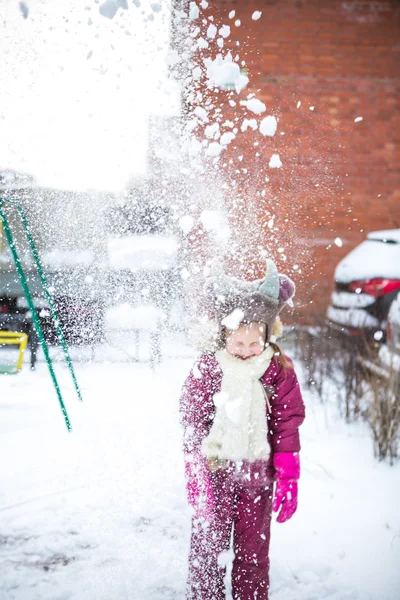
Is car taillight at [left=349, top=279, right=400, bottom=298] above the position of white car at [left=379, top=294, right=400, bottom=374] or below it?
above

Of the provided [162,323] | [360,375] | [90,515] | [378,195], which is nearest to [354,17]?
[378,195]

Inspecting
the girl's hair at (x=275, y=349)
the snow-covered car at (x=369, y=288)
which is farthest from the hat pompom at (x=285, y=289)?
the snow-covered car at (x=369, y=288)

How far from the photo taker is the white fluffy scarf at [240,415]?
50.3 inches

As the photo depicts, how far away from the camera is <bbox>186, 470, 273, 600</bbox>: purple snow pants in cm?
128

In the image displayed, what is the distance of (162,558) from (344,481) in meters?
1.06

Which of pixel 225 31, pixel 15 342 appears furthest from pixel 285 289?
pixel 225 31

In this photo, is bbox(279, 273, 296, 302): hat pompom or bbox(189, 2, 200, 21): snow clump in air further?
bbox(189, 2, 200, 21): snow clump in air

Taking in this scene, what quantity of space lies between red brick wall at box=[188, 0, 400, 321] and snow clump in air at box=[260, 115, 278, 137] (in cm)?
11

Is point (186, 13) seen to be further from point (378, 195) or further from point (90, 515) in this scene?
point (90, 515)

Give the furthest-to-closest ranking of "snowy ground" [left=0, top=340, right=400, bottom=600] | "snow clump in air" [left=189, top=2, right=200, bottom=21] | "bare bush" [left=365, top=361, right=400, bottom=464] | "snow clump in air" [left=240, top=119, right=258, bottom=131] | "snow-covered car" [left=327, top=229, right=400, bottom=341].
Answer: "snow clump in air" [left=240, top=119, right=258, bottom=131] → "snow clump in air" [left=189, top=2, right=200, bottom=21] → "snow-covered car" [left=327, top=229, right=400, bottom=341] → "bare bush" [left=365, top=361, right=400, bottom=464] → "snowy ground" [left=0, top=340, right=400, bottom=600]

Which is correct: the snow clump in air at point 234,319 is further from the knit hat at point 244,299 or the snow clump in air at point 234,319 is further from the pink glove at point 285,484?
the pink glove at point 285,484

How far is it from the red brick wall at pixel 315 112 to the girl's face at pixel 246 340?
3662 mm

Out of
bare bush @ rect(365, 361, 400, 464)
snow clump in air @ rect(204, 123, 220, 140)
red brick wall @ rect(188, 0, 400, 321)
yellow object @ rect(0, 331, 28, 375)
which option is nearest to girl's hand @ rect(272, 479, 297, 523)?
bare bush @ rect(365, 361, 400, 464)

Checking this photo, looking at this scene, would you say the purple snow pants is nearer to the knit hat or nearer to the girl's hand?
the girl's hand
